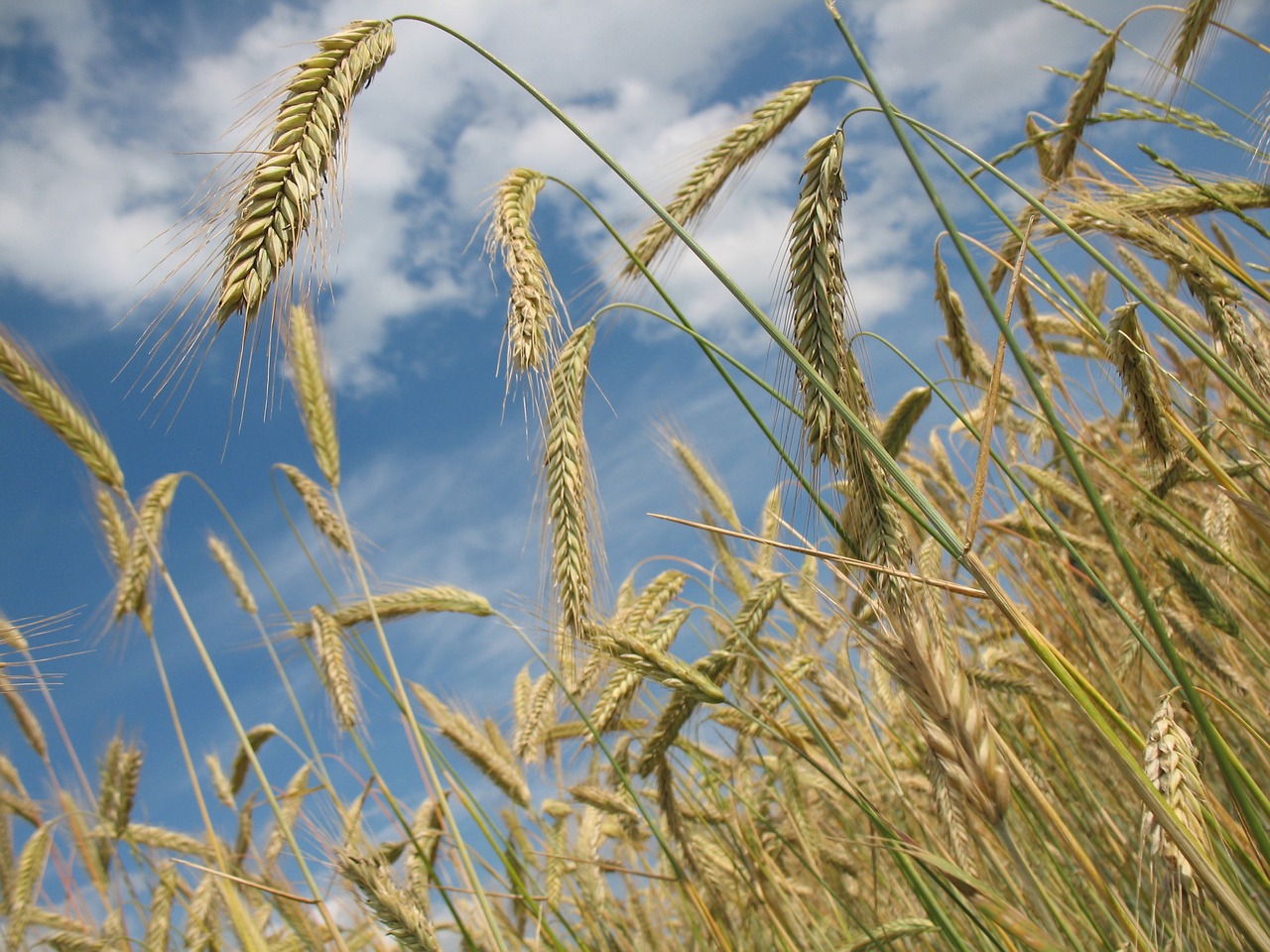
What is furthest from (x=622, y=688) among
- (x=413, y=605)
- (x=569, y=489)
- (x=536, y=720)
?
(x=536, y=720)

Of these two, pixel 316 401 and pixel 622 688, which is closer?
pixel 622 688

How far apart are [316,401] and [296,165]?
6.53ft

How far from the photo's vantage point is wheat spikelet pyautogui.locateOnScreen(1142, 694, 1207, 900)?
116 centimetres

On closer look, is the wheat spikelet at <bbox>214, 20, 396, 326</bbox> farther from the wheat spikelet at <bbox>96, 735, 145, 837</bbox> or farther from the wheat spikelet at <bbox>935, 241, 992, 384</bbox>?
the wheat spikelet at <bbox>96, 735, 145, 837</bbox>

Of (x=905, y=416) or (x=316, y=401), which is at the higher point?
(x=316, y=401)

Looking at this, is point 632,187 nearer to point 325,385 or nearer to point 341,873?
point 341,873

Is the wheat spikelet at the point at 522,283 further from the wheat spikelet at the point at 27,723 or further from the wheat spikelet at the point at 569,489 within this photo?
the wheat spikelet at the point at 27,723

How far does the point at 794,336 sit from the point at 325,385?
2.49 m

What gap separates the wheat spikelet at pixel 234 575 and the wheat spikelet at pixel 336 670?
1184 mm

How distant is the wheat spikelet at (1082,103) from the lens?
2.61 metres

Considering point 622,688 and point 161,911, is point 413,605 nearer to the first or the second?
point 622,688

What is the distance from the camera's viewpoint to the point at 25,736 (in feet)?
14.4

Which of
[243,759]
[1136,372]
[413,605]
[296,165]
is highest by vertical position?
[243,759]

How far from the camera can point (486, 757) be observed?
361cm
